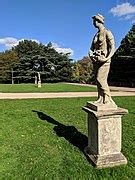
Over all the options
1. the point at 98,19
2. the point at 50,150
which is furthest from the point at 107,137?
the point at 98,19

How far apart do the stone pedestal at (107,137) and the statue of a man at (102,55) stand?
334 millimetres

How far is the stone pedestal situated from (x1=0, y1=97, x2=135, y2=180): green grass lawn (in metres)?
0.18

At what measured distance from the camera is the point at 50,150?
689 centimetres

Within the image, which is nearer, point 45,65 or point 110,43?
point 110,43

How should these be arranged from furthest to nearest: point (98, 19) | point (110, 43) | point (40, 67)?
point (40, 67)
point (98, 19)
point (110, 43)

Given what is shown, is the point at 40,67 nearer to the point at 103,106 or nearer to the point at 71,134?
the point at 71,134

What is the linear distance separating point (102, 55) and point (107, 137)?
170 cm

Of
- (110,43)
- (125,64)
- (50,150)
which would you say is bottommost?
(50,150)

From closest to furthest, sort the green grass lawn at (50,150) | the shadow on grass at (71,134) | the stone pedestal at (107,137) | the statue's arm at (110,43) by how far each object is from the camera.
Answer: the green grass lawn at (50,150) → the stone pedestal at (107,137) → the statue's arm at (110,43) → the shadow on grass at (71,134)

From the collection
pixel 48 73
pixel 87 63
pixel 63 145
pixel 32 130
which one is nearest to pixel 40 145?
pixel 63 145

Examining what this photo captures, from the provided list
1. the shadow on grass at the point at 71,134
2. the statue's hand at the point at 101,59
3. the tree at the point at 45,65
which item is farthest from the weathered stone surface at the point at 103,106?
the tree at the point at 45,65

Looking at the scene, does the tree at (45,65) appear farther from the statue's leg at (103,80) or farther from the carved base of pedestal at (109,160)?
the carved base of pedestal at (109,160)

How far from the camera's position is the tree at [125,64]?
1894 inches

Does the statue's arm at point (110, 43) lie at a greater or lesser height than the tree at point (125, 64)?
lesser
